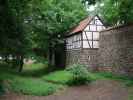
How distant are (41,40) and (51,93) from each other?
11.6 metres

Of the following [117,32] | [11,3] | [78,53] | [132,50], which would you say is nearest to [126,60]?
[132,50]

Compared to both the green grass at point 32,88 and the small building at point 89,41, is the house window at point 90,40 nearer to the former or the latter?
the small building at point 89,41

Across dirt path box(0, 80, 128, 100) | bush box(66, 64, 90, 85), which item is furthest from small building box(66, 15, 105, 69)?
dirt path box(0, 80, 128, 100)

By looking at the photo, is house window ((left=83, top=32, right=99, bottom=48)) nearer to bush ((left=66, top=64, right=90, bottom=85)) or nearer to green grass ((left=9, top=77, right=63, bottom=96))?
bush ((left=66, top=64, right=90, bottom=85))

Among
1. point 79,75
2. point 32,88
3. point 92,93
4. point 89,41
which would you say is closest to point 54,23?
point 89,41

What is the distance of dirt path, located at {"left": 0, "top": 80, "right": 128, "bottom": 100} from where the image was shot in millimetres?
11805

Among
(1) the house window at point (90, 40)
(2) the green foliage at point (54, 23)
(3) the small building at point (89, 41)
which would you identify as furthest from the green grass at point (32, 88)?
(2) the green foliage at point (54, 23)

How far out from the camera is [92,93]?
516 inches

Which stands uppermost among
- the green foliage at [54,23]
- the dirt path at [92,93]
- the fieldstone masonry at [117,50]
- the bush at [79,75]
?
the green foliage at [54,23]

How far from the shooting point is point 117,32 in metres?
17.7

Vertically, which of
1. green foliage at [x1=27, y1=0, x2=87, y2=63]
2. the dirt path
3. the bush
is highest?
green foliage at [x1=27, y1=0, x2=87, y2=63]

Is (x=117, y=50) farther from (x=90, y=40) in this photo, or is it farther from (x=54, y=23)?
(x=54, y=23)

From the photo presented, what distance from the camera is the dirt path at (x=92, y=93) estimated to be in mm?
11805

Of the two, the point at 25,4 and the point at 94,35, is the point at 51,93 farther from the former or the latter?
the point at 94,35
